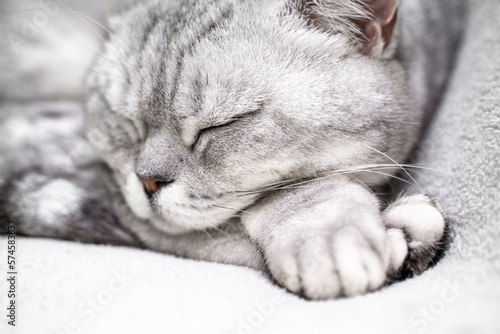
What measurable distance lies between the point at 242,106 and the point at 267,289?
324 millimetres

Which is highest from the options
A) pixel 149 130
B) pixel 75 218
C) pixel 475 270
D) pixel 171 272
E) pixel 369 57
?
pixel 369 57

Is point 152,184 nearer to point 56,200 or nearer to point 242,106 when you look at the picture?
point 242,106

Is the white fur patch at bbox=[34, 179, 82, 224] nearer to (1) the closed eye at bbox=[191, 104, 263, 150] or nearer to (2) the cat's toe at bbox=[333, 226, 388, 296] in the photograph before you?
(1) the closed eye at bbox=[191, 104, 263, 150]

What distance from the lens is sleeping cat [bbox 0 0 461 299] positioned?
723 millimetres

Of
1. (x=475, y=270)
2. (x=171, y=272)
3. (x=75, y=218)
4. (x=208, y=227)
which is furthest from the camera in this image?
(x=75, y=218)

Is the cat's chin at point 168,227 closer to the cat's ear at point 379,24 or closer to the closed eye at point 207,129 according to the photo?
the closed eye at point 207,129

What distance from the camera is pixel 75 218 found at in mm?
987

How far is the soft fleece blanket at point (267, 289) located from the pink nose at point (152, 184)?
0.44 ft

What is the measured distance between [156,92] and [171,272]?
13.6 inches

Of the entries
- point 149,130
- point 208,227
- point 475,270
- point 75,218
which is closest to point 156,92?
point 149,130

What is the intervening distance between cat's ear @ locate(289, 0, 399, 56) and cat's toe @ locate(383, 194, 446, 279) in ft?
1.13

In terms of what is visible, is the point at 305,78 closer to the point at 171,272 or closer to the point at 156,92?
the point at 156,92

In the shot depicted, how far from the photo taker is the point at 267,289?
660 millimetres

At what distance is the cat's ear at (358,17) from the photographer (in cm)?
81
